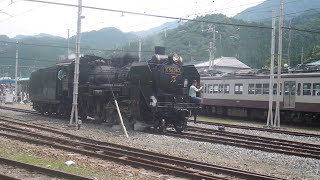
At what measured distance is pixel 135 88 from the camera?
16.4 metres

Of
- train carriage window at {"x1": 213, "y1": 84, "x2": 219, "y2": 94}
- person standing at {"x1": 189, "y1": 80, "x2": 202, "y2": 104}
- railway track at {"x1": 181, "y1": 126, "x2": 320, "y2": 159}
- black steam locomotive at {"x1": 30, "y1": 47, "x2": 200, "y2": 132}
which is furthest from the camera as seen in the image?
train carriage window at {"x1": 213, "y1": 84, "x2": 219, "y2": 94}

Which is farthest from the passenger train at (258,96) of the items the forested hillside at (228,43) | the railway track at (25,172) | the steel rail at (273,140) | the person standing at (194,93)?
the forested hillside at (228,43)

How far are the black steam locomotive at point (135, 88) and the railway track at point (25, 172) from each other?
7.65 meters

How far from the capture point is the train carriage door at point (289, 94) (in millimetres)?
23938

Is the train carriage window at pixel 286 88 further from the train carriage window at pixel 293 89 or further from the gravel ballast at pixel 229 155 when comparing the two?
the gravel ballast at pixel 229 155

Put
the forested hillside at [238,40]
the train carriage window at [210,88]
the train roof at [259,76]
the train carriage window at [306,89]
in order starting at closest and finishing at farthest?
the train carriage window at [306,89], the train roof at [259,76], the train carriage window at [210,88], the forested hillside at [238,40]

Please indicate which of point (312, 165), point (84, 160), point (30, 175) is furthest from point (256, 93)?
point (30, 175)

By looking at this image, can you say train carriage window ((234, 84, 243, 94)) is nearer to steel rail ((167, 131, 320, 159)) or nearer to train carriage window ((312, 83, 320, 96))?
train carriage window ((312, 83, 320, 96))

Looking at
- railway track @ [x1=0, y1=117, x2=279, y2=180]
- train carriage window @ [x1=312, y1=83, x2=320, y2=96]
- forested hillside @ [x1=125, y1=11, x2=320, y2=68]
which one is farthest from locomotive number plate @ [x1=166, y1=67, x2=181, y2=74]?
forested hillside @ [x1=125, y1=11, x2=320, y2=68]

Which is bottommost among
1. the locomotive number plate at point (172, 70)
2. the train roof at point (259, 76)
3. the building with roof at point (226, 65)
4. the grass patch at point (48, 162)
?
the grass patch at point (48, 162)

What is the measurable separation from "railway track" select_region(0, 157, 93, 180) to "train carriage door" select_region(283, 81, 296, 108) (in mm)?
19084

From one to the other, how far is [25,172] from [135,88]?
866 cm

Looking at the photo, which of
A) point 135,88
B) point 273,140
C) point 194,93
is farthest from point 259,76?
point 135,88

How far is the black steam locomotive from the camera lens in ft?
52.6
